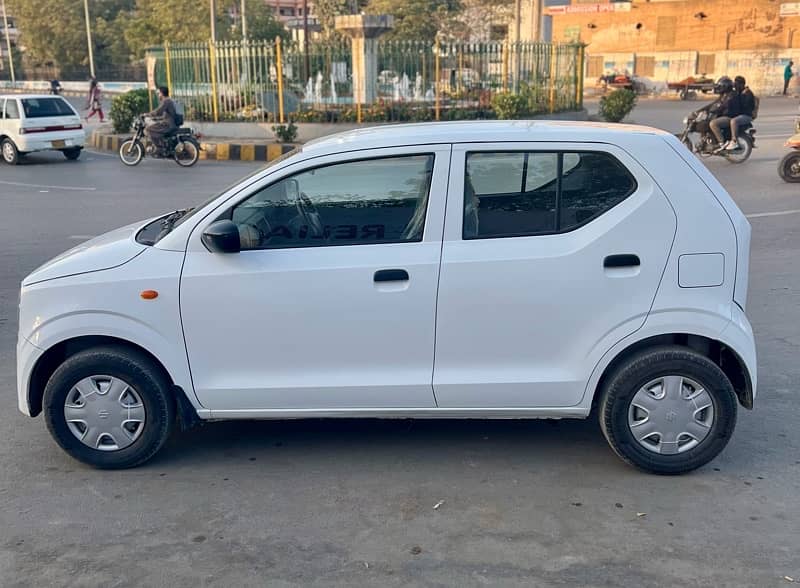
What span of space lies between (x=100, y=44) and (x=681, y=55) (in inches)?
1756

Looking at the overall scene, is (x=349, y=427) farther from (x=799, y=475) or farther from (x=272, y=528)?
(x=799, y=475)

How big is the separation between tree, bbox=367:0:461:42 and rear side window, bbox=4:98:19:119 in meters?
36.4

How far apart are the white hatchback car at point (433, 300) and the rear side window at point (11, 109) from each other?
1532cm

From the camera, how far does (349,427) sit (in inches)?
186

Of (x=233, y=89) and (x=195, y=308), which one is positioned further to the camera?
(x=233, y=89)

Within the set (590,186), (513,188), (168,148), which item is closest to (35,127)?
(168,148)

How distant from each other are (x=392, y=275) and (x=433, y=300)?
0.23m

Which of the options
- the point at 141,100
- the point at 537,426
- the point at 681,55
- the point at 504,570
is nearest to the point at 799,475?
the point at 537,426

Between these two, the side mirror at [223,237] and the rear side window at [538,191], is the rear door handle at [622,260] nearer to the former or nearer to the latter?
the rear side window at [538,191]

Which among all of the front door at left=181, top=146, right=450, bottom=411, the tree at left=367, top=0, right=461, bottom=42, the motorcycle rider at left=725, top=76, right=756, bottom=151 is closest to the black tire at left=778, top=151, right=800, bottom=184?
the motorcycle rider at left=725, top=76, right=756, bottom=151

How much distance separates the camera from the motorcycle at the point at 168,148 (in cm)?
1672

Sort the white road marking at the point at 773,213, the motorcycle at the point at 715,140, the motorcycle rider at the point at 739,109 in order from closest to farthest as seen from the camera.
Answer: the white road marking at the point at 773,213, the motorcycle rider at the point at 739,109, the motorcycle at the point at 715,140

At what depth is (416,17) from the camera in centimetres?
5244

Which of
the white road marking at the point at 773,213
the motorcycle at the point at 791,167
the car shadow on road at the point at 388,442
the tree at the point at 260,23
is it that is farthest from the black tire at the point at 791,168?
the tree at the point at 260,23
